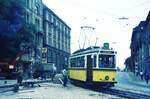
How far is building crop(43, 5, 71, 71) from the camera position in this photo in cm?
7888

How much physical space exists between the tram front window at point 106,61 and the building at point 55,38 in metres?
45.1

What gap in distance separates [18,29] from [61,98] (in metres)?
34.0

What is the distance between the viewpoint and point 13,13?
5247cm

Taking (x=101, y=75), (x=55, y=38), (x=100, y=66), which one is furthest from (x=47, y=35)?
(x=101, y=75)

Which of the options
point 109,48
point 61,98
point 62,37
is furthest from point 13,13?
point 62,37

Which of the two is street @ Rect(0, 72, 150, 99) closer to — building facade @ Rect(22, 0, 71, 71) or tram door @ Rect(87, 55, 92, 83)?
tram door @ Rect(87, 55, 92, 83)

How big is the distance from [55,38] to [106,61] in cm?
5898

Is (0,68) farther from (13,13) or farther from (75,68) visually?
(75,68)

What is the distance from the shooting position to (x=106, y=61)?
28375 millimetres

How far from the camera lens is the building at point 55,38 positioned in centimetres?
7888

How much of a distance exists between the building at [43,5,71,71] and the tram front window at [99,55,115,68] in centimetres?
4515

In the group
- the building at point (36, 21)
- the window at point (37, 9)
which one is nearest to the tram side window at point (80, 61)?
the building at point (36, 21)

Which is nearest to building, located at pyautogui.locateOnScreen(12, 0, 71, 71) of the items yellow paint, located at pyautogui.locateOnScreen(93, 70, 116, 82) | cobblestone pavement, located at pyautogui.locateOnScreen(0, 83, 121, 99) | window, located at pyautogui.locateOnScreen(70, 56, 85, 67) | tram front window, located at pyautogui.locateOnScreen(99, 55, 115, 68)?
window, located at pyautogui.locateOnScreen(70, 56, 85, 67)

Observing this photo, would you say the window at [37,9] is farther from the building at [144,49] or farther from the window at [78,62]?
the window at [78,62]
